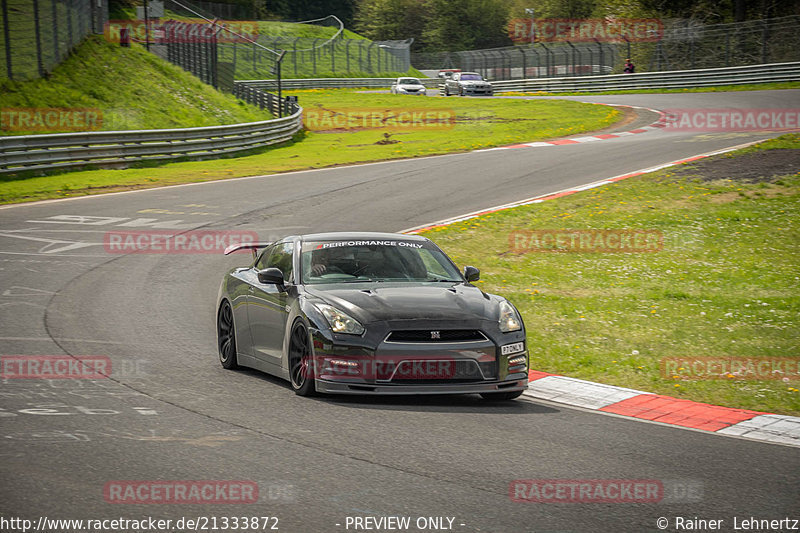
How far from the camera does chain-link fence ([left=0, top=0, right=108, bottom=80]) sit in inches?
1184

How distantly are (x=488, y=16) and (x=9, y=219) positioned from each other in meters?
121

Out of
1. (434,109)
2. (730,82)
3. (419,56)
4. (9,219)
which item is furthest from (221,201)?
(419,56)

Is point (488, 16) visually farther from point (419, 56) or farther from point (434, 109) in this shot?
point (434, 109)

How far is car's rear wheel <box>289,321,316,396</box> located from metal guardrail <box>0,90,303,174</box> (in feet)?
65.5

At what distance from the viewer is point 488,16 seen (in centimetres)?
13400

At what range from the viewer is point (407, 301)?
8078mm

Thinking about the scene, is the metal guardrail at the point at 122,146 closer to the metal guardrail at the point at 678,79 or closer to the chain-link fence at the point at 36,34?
the chain-link fence at the point at 36,34

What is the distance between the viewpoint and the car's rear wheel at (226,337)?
9453 mm
